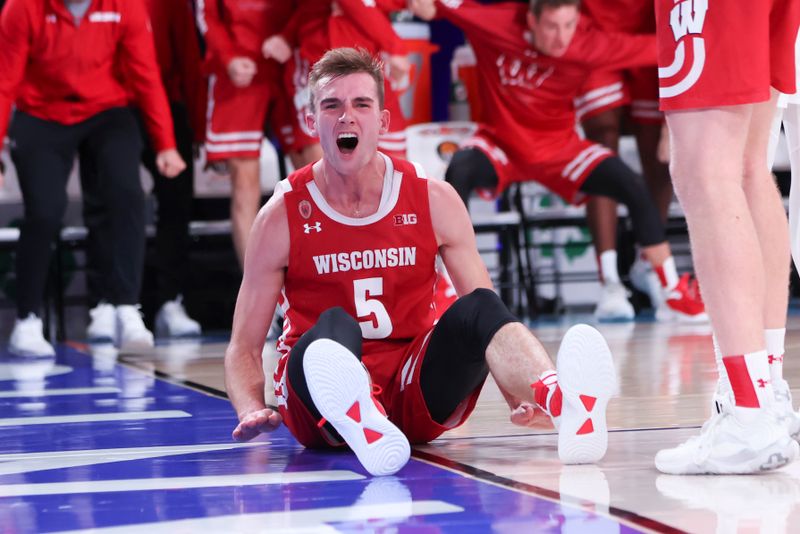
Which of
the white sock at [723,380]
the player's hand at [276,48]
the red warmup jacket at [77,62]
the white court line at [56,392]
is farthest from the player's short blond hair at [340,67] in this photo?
the player's hand at [276,48]

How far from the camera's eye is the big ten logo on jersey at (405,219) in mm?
3092

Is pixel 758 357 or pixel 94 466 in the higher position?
pixel 758 357

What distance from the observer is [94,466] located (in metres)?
2.89

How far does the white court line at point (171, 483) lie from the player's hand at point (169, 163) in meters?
3.93

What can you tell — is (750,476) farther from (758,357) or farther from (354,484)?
(354,484)

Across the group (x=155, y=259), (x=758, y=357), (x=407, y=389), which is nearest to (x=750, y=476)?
(x=758, y=357)

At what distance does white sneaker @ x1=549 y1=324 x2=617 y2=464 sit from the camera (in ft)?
8.25

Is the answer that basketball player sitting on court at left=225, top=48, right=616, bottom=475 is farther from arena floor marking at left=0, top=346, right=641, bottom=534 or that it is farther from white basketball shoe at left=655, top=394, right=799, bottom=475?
white basketball shoe at left=655, top=394, right=799, bottom=475

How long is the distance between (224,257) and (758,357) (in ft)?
18.7

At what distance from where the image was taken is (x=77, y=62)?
6418mm

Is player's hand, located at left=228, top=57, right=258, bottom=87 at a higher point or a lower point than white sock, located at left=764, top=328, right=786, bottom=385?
higher

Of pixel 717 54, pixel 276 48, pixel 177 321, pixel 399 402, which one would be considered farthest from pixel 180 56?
pixel 717 54

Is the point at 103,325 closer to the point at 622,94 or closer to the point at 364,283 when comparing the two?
the point at 622,94

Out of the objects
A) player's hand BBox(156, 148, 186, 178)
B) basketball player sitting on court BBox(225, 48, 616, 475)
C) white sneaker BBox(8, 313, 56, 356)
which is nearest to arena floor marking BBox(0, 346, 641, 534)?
basketball player sitting on court BBox(225, 48, 616, 475)
